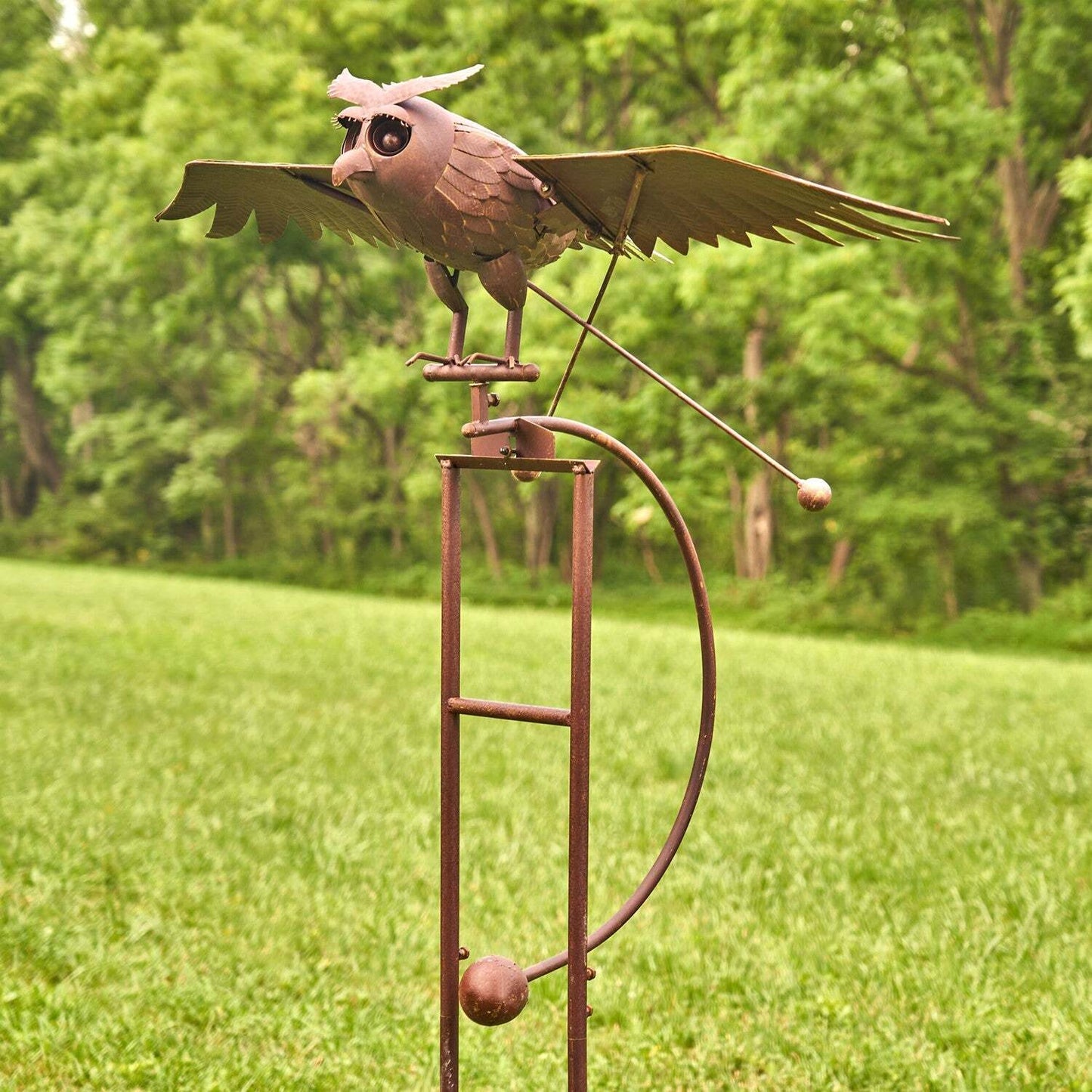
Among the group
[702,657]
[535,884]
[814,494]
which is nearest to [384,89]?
[814,494]

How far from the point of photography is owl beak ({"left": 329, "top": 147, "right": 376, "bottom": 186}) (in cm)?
153

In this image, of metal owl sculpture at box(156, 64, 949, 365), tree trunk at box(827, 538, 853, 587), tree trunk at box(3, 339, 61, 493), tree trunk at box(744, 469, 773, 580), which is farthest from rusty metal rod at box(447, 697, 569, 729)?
tree trunk at box(3, 339, 61, 493)

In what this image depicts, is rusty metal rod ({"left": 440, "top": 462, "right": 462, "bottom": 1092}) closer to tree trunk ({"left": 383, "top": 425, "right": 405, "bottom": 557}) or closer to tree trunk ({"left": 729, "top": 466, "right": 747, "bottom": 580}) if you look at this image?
tree trunk ({"left": 729, "top": 466, "right": 747, "bottom": 580})

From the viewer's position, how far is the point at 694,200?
61.5 inches

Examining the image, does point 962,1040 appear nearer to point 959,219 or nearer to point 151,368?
point 959,219

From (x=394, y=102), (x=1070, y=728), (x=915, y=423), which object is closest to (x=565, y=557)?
(x=915, y=423)

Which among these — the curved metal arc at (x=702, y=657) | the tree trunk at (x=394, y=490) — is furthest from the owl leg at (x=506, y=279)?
the tree trunk at (x=394, y=490)

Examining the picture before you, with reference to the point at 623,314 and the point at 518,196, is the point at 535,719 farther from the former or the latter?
the point at 623,314

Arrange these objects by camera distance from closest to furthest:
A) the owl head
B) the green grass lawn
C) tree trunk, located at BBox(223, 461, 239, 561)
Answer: the owl head
the green grass lawn
tree trunk, located at BBox(223, 461, 239, 561)

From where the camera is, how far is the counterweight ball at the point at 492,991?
1678mm

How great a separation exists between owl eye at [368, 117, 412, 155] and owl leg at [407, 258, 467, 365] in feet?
0.71

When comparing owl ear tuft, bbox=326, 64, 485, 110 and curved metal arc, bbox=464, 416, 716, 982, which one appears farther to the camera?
curved metal arc, bbox=464, 416, 716, 982

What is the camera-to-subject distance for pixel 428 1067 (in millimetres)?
2705

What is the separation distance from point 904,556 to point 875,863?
440 inches
